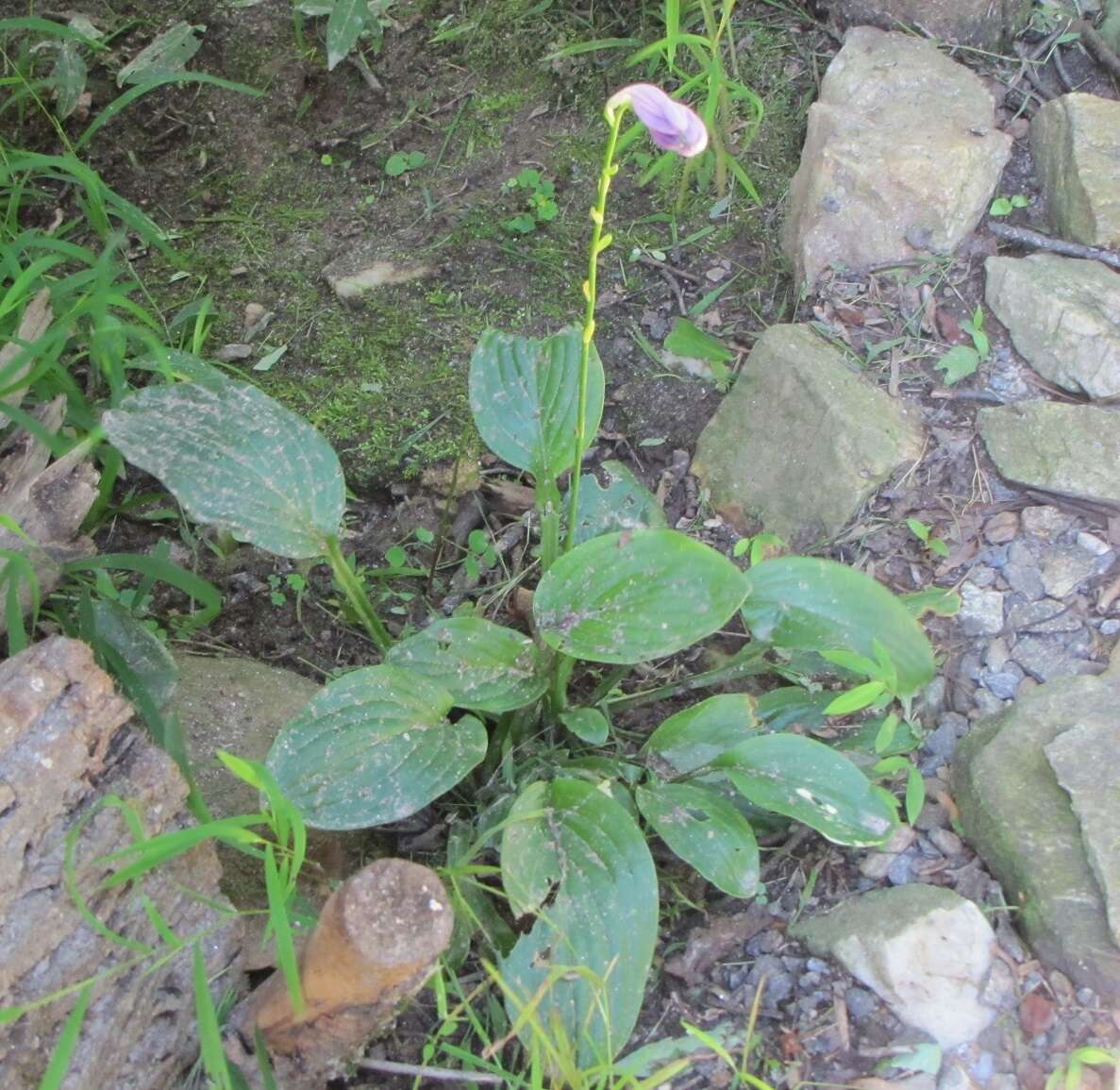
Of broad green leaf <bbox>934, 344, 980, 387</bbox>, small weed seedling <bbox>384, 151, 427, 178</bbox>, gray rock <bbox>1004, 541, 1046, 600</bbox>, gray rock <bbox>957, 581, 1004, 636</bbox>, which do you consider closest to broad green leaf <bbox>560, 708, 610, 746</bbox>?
gray rock <bbox>957, 581, 1004, 636</bbox>

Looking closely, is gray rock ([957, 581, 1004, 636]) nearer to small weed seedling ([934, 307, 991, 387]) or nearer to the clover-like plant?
the clover-like plant

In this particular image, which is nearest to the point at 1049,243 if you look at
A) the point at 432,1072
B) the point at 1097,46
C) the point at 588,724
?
the point at 1097,46

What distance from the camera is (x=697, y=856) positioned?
5.78 ft

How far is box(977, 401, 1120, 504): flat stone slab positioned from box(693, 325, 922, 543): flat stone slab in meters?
0.16

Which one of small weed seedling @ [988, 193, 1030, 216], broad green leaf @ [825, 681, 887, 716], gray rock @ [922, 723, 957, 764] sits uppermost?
small weed seedling @ [988, 193, 1030, 216]

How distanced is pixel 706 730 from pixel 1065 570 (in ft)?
2.57

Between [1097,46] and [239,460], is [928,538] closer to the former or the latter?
[239,460]

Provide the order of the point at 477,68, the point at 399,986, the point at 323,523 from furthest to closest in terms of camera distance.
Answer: the point at 477,68 < the point at 323,523 < the point at 399,986

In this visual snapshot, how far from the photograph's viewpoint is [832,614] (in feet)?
6.06

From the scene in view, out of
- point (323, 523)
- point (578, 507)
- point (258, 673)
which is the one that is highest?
point (323, 523)

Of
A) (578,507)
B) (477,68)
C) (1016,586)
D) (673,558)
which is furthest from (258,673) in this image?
(477,68)

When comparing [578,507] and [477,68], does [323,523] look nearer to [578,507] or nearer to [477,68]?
[578,507]

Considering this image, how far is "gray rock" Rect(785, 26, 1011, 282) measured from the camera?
2553 mm

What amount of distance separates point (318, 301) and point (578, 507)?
39.1 inches
